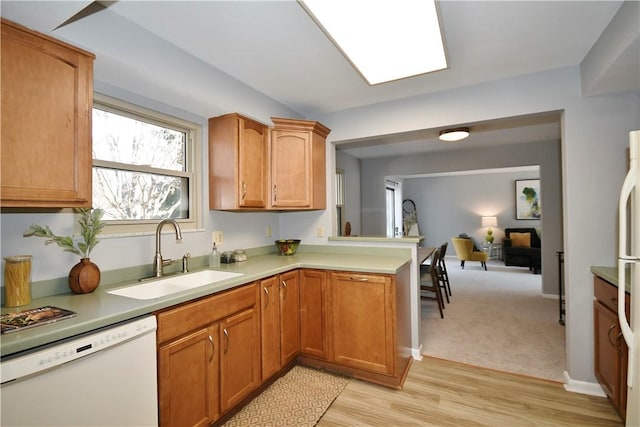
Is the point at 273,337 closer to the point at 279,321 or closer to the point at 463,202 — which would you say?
the point at 279,321

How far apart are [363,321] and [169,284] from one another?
1.43 meters

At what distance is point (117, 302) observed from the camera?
56.6 inches

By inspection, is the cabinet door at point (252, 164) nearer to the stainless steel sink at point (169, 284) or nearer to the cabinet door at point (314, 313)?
the stainless steel sink at point (169, 284)

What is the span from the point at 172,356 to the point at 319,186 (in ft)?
6.47

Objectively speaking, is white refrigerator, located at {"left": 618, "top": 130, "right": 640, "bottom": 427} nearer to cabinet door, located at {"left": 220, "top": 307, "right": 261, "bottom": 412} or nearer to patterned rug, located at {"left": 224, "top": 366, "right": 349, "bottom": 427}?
patterned rug, located at {"left": 224, "top": 366, "right": 349, "bottom": 427}

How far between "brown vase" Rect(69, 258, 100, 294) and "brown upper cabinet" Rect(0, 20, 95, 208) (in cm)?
37

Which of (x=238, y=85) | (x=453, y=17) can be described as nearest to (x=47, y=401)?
(x=238, y=85)

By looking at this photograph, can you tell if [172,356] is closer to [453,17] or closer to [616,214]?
[453,17]

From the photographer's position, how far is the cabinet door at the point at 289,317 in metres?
2.33

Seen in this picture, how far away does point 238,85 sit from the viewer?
2480 millimetres

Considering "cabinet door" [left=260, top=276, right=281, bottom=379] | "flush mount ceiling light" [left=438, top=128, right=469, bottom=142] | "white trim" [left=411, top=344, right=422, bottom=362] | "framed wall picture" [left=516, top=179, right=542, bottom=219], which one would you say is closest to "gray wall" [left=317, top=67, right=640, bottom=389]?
"white trim" [left=411, top=344, right=422, bottom=362]

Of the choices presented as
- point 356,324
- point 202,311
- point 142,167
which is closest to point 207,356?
point 202,311

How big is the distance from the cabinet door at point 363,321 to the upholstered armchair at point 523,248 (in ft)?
19.6

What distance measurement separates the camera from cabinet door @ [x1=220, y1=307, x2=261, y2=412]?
5.91 ft
